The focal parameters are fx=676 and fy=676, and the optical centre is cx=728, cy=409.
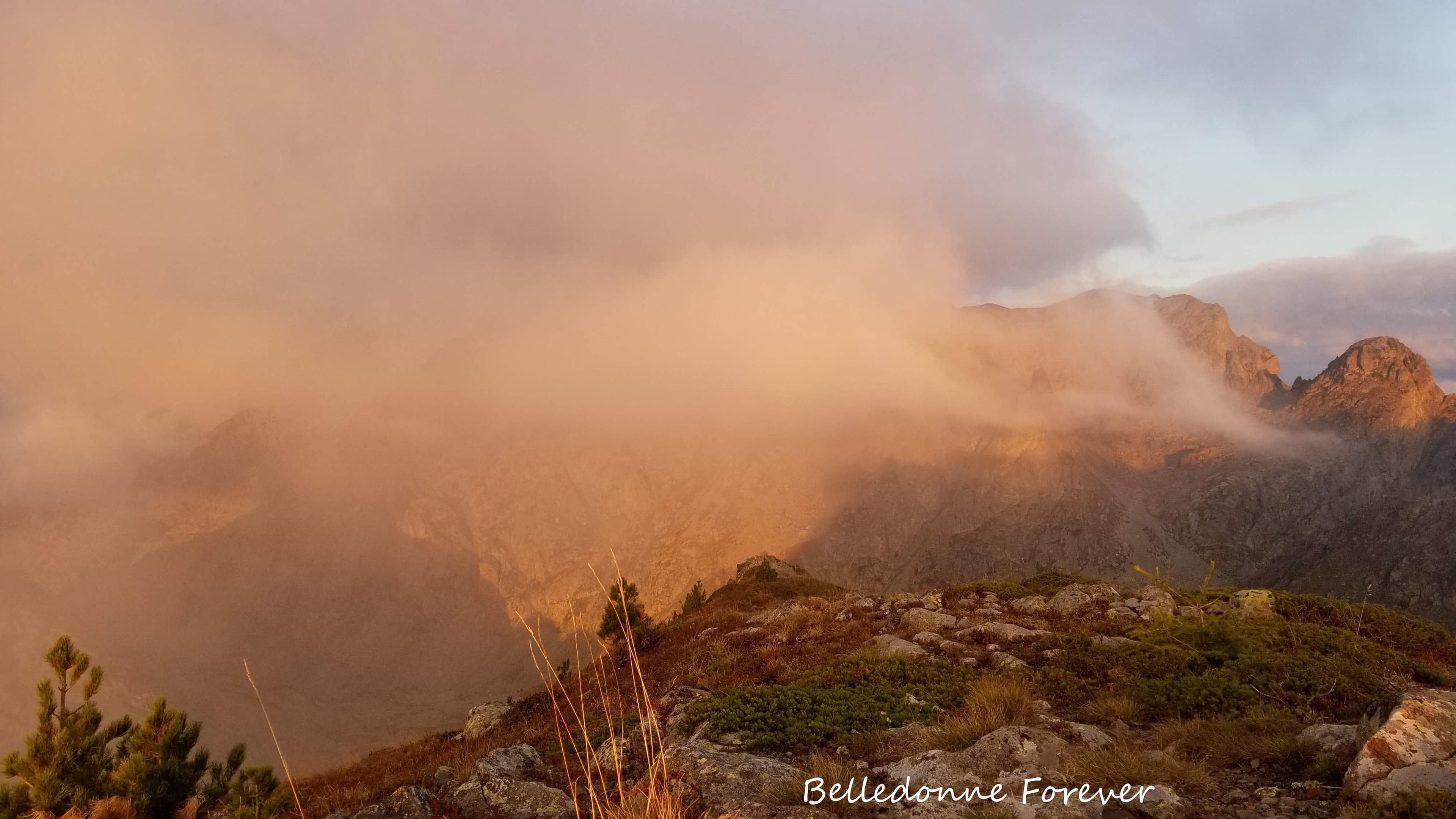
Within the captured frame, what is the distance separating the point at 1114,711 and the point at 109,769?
17.8 meters

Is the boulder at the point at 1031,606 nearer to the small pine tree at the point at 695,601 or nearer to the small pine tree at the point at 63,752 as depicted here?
the small pine tree at the point at 695,601

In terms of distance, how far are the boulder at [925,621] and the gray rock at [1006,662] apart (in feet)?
15.9

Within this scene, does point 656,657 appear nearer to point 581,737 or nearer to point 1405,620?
point 581,737

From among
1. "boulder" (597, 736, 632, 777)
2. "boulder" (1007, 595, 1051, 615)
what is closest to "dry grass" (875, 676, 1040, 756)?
"boulder" (597, 736, 632, 777)

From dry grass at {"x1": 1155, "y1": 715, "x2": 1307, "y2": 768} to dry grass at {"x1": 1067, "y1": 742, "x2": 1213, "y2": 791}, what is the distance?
0.81 metres

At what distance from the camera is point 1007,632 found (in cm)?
1964

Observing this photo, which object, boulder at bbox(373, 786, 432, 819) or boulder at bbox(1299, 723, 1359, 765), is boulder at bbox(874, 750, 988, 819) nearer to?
boulder at bbox(1299, 723, 1359, 765)

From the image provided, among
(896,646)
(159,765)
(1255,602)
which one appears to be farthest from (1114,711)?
(159,765)

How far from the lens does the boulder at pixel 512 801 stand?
9852 mm

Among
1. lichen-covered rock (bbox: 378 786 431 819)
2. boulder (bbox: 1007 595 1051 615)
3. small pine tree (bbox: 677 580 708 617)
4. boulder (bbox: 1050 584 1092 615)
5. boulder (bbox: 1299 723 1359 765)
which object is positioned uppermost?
lichen-covered rock (bbox: 378 786 431 819)

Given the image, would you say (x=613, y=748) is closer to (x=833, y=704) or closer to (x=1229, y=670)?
(x=833, y=704)

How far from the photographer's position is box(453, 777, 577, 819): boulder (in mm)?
9852

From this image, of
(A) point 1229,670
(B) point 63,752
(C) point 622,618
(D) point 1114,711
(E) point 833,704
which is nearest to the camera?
(B) point 63,752

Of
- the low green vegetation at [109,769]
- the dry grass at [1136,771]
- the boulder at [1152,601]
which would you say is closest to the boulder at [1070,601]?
the boulder at [1152,601]
